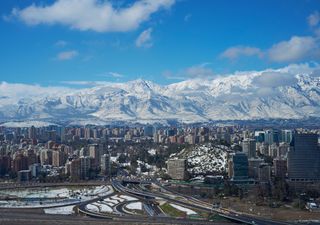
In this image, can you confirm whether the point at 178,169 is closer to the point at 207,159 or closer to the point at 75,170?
the point at 207,159

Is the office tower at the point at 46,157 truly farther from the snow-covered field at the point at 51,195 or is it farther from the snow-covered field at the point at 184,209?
the snow-covered field at the point at 184,209

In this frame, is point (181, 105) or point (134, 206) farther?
point (181, 105)

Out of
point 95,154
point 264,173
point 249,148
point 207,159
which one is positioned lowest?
point 264,173

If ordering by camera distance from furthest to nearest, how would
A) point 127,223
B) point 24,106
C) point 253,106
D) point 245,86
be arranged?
point 245,86
point 24,106
point 253,106
point 127,223

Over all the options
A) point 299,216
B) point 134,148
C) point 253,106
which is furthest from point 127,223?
point 253,106

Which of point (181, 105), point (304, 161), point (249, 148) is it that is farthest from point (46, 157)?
point (181, 105)

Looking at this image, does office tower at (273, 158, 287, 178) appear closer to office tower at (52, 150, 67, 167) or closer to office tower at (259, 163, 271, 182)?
office tower at (259, 163, 271, 182)

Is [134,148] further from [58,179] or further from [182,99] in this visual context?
[182,99]
